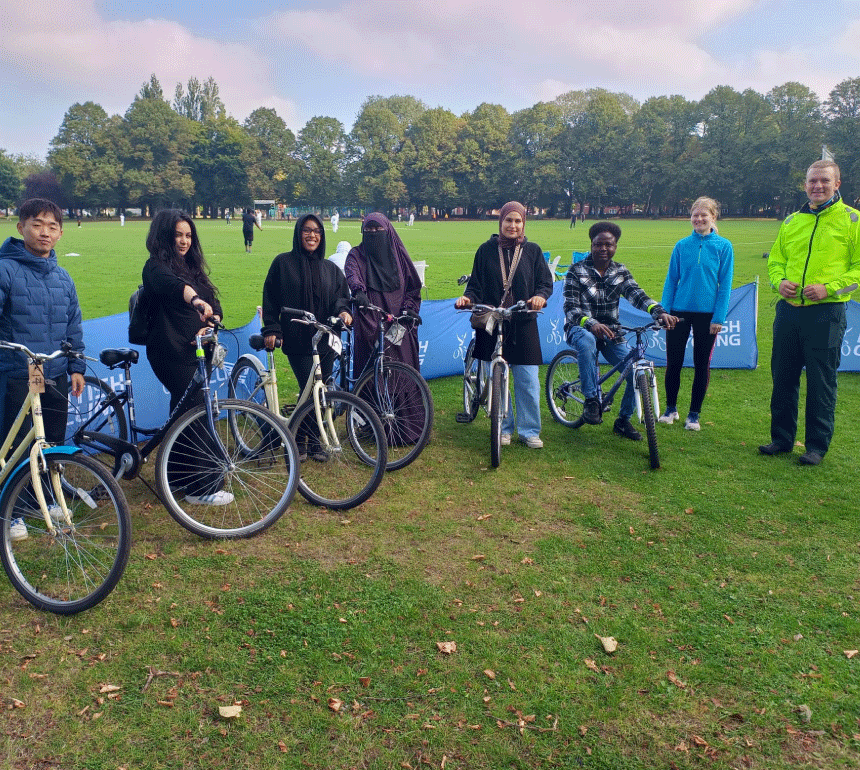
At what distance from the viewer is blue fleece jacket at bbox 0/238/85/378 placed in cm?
417

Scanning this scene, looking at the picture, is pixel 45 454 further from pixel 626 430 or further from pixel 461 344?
pixel 461 344

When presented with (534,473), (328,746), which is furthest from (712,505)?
(328,746)

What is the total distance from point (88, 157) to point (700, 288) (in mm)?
105782

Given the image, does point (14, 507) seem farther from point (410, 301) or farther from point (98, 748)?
point (410, 301)

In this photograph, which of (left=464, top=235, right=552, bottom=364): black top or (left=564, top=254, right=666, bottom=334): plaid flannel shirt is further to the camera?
(left=564, top=254, right=666, bottom=334): plaid flannel shirt

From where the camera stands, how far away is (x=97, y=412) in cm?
469

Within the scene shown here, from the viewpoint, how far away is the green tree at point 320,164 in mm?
102000

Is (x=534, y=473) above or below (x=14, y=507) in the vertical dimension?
below

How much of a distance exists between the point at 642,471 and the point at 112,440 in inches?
158

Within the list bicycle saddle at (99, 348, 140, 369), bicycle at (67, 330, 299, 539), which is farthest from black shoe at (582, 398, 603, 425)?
bicycle saddle at (99, 348, 140, 369)

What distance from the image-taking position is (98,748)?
2.68 meters

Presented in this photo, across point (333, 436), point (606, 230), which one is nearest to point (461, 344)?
point (606, 230)

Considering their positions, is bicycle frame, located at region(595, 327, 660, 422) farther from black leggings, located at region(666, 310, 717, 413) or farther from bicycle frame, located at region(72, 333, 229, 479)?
bicycle frame, located at region(72, 333, 229, 479)

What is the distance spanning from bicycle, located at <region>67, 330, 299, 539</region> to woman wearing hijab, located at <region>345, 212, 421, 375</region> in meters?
1.81
